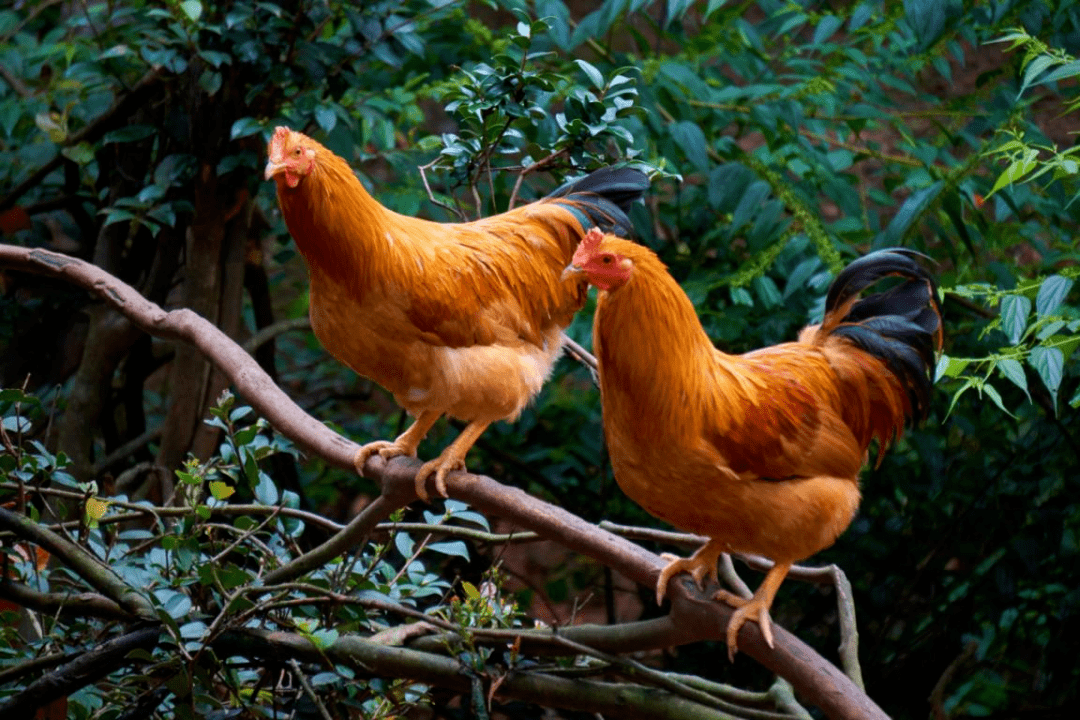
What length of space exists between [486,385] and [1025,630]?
2.14 meters

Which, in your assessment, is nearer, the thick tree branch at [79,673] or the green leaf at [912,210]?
the thick tree branch at [79,673]

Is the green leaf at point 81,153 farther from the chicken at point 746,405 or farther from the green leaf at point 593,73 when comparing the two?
the chicken at point 746,405

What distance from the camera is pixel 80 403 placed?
332cm

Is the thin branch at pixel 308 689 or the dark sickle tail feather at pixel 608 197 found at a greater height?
the dark sickle tail feather at pixel 608 197

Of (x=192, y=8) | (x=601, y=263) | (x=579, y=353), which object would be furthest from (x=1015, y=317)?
(x=192, y=8)

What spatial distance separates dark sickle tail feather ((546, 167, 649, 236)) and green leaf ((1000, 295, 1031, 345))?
26.5 inches

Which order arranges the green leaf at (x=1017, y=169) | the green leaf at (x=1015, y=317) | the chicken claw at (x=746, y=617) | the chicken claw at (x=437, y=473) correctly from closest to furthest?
the chicken claw at (x=746, y=617) → the green leaf at (x=1017, y=169) → the green leaf at (x=1015, y=317) → the chicken claw at (x=437, y=473)

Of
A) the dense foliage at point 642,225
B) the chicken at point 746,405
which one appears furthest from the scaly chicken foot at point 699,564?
the dense foliage at point 642,225

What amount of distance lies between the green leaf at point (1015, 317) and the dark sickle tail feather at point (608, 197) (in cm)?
67

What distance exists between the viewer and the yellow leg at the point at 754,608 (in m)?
1.63

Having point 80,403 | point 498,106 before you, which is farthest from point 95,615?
point 80,403

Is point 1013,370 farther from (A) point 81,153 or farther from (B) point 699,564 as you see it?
(A) point 81,153

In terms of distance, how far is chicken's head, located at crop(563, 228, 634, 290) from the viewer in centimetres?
154

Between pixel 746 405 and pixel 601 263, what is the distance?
338 mm
